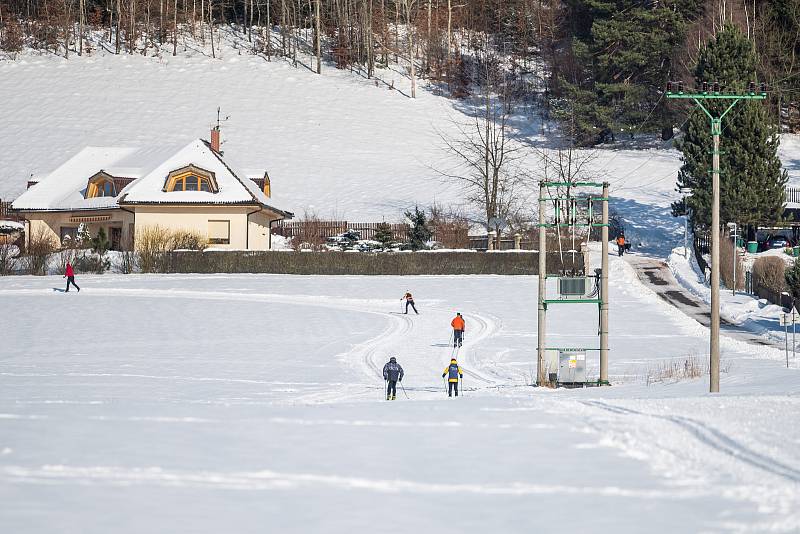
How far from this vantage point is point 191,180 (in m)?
61.8

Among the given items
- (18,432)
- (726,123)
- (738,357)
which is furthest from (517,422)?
(726,123)

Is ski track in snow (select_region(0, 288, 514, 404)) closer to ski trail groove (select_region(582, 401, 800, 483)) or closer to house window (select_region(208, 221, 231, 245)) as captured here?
ski trail groove (select_region(582, 401, 800, 483))

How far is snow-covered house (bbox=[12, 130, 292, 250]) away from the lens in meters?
60.9

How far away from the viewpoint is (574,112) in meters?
81.6

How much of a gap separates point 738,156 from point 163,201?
32.0 meters

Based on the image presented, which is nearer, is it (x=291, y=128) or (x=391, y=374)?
(x=391, y=374)

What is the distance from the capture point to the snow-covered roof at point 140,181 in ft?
199


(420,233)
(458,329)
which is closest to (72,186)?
(420,233)

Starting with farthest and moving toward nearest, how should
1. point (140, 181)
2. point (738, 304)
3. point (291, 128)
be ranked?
point (291, 128) → point (140, 181) → point (738, 304)

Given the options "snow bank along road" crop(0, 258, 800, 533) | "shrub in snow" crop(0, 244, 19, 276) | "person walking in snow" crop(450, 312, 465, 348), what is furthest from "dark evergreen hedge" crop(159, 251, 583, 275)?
"snow bank along road" crop(0, 258, 800, 533)

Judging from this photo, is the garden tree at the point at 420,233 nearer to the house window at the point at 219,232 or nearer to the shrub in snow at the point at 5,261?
the house window at the point at 219,232

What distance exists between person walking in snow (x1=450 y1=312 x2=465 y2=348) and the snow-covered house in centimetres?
2966

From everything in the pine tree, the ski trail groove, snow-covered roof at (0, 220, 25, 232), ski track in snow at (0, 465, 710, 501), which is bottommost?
ski track in snow at (0, 465, 710, 501)

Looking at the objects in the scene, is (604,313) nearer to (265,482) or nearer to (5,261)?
(265,482)
